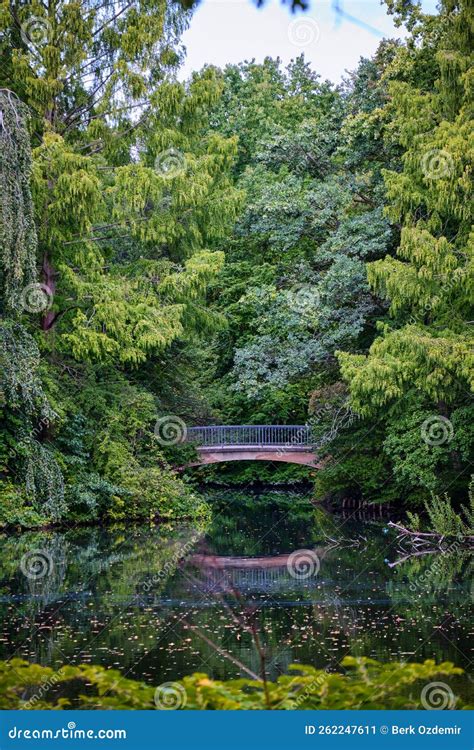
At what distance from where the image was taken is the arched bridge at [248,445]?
81.7ft

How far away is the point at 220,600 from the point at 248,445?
590 inches

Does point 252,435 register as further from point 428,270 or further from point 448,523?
point 448,523

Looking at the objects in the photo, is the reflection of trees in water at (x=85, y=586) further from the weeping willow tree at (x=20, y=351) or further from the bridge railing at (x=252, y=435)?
the bridge railing at (x=252, y=435)

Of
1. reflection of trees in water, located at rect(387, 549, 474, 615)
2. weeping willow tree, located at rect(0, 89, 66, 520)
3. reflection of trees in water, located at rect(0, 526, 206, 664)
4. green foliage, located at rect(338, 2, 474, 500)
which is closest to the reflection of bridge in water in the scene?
reflection of trees in water, located at rect(0, 526, 206, 664)

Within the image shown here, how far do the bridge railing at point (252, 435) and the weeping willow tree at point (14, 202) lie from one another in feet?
34.9

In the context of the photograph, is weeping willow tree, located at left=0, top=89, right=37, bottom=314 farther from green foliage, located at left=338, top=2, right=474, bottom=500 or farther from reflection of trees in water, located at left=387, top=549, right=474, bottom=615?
reflection of trees in water, located at left=387, top=549, right=474, bottom=615

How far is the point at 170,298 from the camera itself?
18.8 m

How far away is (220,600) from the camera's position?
10336 millimetres

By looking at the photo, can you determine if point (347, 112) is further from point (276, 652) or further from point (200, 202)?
point (276, 652)

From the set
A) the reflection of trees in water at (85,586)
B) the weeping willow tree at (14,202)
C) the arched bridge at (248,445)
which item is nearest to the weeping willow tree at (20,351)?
the weeping willow tree at (14,202)

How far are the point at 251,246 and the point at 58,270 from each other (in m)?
8.68

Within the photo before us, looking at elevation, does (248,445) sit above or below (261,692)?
above

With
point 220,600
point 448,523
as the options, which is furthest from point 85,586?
point 448,523

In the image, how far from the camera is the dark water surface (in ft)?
25.7
